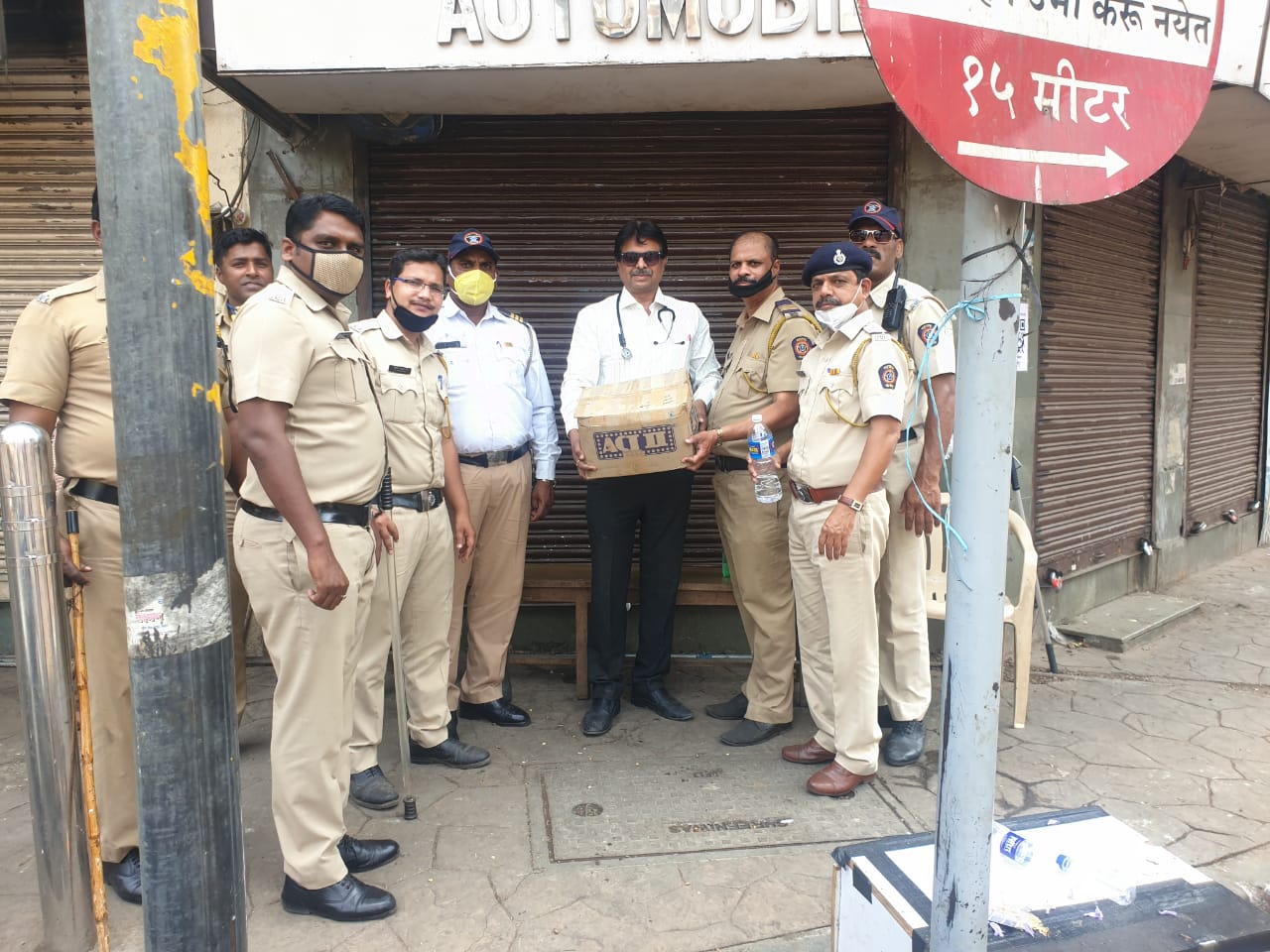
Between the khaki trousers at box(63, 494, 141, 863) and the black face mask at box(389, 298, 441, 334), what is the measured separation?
128cm

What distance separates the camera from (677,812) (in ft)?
11.4

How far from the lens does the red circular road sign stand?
1.47m

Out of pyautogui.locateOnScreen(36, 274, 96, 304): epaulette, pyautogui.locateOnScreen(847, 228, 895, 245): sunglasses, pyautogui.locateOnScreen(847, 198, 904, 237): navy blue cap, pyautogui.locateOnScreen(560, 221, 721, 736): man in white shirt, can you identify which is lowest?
pyautogui.locateOnScreen(560, 221, 721, 736): man in white shirt

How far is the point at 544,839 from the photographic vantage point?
10.7 ft

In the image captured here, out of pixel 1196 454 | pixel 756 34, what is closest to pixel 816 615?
pixel 756 34

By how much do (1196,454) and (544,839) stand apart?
691 centimetres

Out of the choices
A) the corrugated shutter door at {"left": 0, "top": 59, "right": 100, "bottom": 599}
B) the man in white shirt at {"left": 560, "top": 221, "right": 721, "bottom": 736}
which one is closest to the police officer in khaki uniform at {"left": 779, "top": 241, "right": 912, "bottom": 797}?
the man in white shirt at {"left": 560, "top": 221, "right": 721, "bottom": 736}

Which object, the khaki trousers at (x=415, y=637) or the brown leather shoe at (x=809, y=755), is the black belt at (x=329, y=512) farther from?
the brown leather shoe at (x=809, y=755)

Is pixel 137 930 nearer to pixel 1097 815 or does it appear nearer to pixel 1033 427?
pixel 1097 815

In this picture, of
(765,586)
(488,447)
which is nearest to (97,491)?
(488,447)

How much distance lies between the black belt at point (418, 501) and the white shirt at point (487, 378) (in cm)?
53

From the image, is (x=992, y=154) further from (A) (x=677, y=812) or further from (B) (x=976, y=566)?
(A) (x=677, y=812)

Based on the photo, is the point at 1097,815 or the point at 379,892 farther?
the point at 379,892

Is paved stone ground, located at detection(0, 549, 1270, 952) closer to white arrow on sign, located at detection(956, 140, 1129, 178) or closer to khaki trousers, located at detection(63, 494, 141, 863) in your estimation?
khaki trousers, located at detection(63, 494, 141, 863)
